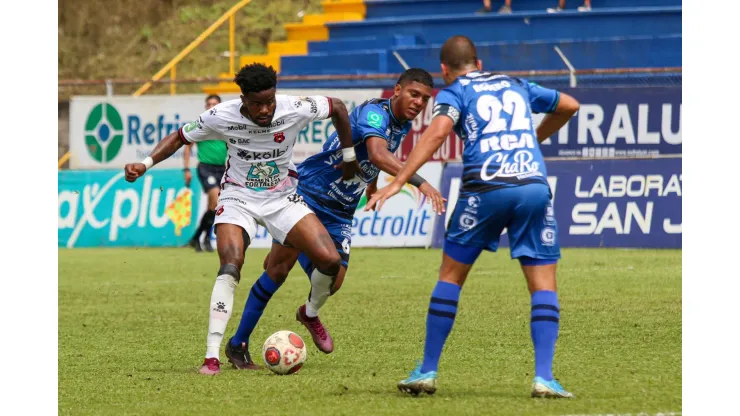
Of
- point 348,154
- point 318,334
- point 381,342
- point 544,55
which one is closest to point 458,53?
point 348,154

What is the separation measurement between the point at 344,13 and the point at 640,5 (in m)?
6.52

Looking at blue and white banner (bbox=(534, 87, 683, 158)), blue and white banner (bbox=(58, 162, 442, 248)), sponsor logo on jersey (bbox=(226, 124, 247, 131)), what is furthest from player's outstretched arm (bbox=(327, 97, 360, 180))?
blue and white banner (bbox=(534, 87, 683, 158))

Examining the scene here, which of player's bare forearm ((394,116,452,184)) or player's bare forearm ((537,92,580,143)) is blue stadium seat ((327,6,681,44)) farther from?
player's bare forearm ((394,116,452,184))

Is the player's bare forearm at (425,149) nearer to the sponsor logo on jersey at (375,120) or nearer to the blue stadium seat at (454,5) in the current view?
the sponsor logo on jersey at (375,120)

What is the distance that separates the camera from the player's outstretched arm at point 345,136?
8523mm

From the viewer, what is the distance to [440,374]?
756cm

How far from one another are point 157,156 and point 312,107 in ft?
3.61

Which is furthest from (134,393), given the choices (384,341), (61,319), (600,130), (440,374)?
(600,130)

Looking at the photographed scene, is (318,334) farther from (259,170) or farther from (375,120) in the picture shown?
(375,120)

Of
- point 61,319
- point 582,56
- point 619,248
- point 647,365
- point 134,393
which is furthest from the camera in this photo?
point 582,56

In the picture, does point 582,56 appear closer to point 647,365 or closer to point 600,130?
Result: point 600,130

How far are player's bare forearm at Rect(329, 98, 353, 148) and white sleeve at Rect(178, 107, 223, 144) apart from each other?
2.64ft

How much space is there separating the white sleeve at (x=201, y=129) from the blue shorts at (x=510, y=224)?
2.18 metres

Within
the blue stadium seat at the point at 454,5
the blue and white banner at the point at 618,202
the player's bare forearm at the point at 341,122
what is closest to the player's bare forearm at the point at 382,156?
the player's bare forearm at the point at 341,122
